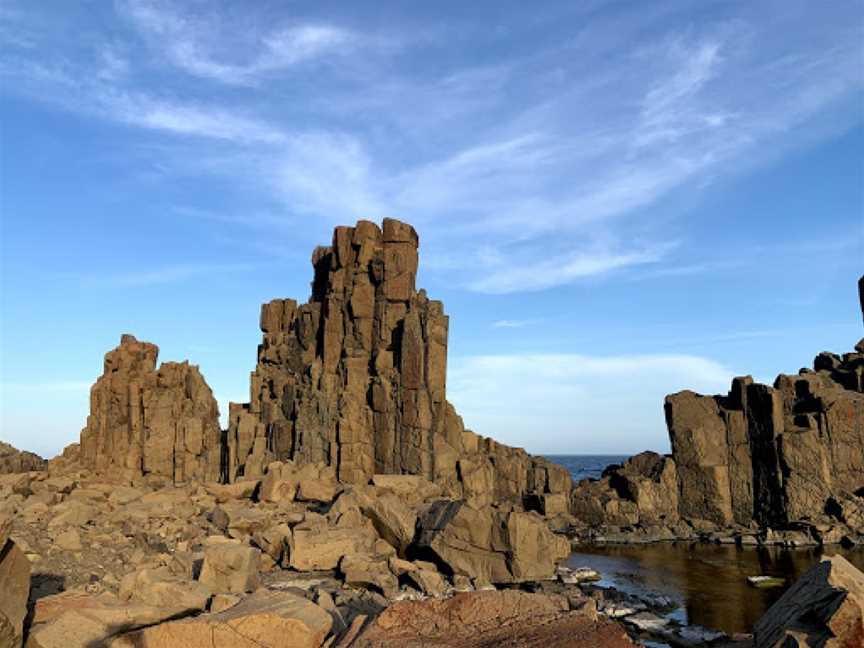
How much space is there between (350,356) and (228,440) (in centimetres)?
1320

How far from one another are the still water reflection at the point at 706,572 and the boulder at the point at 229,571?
17.1m

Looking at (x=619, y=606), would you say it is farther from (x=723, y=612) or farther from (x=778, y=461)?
(x=778, y=461)

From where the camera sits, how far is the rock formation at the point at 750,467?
49688mm

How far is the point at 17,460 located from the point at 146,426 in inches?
504

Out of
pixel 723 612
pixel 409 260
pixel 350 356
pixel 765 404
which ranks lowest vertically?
pixel 723 612

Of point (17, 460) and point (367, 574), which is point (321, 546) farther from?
point (17, 460)

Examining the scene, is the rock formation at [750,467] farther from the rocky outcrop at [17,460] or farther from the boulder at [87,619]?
the rocky outcrop at [17,460]

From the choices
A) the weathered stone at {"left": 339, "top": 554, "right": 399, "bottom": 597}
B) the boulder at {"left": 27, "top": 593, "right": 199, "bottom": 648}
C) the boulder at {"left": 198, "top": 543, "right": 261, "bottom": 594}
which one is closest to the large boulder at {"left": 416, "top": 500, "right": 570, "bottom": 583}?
the weathered stone at {"left": 339, "top": 554, "right": 399, "bottom": 597}

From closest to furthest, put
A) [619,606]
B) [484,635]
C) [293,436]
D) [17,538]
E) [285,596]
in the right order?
[484,635]
[285,596]
[17,538]
[619,606]
[293,436]

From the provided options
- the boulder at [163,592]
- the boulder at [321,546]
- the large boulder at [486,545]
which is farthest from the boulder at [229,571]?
the large boulder at [486,545]

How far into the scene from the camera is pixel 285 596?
12.8 meters

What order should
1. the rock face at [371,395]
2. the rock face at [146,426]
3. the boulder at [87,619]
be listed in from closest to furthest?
the boulder at [87,619], the rock face at [371,395], the rock face at [146,426]

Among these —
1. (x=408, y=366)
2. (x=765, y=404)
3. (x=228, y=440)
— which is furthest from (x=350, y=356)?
(x=765, y=404)

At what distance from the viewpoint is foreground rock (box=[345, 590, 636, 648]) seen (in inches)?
415
